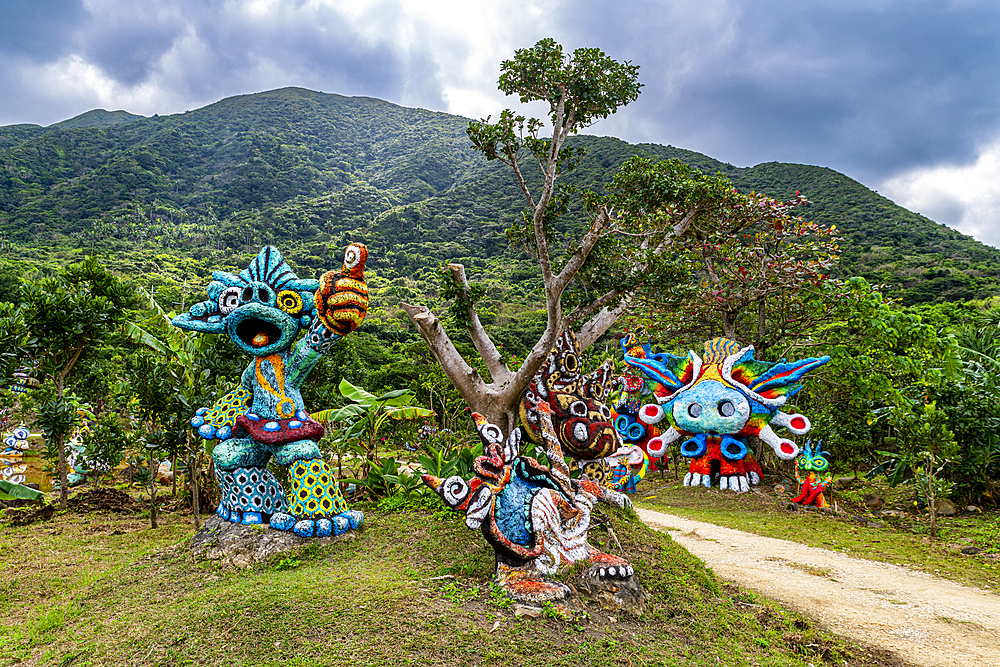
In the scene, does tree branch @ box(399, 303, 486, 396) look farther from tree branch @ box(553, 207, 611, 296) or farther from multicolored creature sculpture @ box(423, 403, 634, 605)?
multicolored creature sculpture @ box(423, 403, 634, 605)

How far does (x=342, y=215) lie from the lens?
187 feet

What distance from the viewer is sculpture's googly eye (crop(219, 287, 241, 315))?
18.2 feet

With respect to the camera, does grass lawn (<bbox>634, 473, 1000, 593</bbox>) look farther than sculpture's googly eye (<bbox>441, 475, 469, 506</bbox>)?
Yes

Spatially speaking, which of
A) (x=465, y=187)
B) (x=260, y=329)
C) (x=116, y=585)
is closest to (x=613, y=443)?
(x=260, y=329)

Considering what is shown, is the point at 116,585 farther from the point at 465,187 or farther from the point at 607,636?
the point at 465,187

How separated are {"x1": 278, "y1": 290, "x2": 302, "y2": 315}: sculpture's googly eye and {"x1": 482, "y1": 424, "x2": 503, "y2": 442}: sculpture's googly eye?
2.68 m

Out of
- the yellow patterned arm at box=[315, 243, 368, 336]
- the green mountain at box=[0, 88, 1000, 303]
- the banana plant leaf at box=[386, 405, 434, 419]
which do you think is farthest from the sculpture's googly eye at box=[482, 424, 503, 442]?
the green mountain at box=[0, 88, 1000, 303]

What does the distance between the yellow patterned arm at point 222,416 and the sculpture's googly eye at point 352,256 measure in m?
1.75

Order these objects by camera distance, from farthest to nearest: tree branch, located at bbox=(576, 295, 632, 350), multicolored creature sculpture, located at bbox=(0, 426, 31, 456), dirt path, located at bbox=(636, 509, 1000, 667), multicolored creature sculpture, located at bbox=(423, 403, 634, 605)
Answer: multicolored creature sculpture, located at bbox=(0, 426, 31, 456)
tree branch, located at bbox=(576, 295, 632, 350)
dirt path, located at bbox=(636, 509, 1000, 667)
multicolored creature sculpture, located at bbox=(423, 403, 634, 605)

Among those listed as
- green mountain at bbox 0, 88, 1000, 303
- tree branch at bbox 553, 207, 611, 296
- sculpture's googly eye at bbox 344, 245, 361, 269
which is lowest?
sculpture's googly eye at bbox 344, 245, 361, 269

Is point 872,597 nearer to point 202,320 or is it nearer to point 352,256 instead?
point 352,256

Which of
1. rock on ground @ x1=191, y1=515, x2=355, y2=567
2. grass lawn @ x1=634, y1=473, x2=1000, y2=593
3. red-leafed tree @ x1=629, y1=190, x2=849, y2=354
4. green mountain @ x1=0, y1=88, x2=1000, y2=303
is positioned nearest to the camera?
Result: rock on ground @ x1=191, y1=515, x2=355, y2=567

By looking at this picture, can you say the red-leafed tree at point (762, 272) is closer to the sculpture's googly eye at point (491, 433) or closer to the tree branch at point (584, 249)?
the tree branch at point (584, 249)

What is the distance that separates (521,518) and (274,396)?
297 cm
